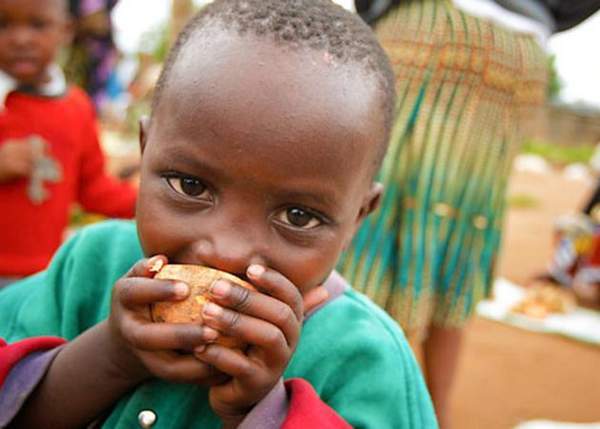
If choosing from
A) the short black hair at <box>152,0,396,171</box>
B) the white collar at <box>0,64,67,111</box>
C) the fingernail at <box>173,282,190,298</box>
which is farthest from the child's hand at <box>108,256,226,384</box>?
the white collar at <box>0,64,67,111</box>

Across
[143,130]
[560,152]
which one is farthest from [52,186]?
[560,152]

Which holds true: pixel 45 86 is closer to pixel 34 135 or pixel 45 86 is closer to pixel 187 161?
pixel 34 135

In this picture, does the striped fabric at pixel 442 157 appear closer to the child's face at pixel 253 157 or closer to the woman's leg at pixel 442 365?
the woman's leg at pixel 442 365

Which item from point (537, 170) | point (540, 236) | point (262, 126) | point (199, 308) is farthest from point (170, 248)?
point (537, 170)

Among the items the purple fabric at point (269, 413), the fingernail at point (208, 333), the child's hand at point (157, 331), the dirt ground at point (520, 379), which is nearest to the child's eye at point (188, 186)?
the child's hand at point (157, 331)

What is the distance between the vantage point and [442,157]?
91.5 inches

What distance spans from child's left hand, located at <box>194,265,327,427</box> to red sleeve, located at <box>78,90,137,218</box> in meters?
1.75

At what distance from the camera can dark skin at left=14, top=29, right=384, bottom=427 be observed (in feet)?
3.22

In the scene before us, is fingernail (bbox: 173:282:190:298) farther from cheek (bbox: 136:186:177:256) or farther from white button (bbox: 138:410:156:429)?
white button (bbox: 138:410:156:429)

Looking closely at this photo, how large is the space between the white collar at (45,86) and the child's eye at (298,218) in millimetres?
1749

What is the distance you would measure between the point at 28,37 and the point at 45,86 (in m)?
0.19

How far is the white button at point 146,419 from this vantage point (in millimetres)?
1196

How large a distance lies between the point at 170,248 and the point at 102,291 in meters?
0.39

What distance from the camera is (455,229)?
95.2 inches
